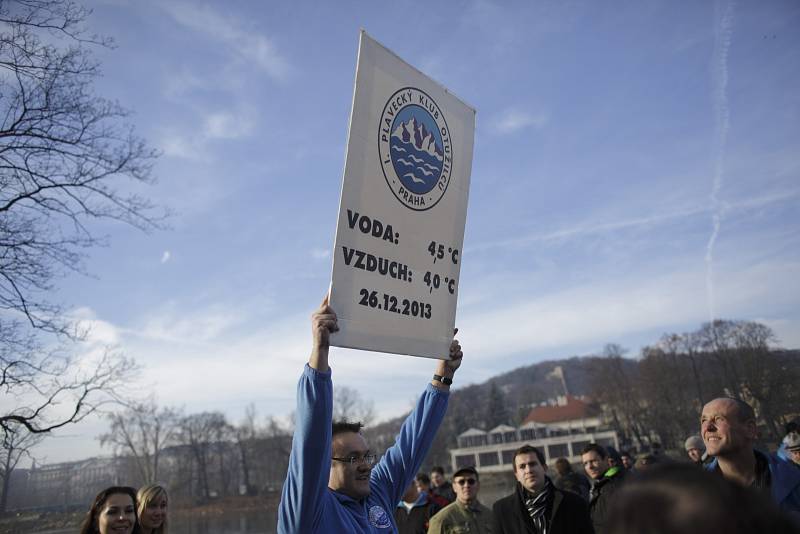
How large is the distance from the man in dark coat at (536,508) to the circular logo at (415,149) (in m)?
2.93

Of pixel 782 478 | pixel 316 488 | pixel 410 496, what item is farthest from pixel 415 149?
pixel 410 496

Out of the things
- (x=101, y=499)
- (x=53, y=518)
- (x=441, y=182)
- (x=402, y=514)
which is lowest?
(x=53, y=518)

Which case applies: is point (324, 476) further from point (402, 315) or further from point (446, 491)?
point (446, 491)

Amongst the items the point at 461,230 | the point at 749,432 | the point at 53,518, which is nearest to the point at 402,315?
the point at 461,230

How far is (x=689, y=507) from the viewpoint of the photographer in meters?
0.81

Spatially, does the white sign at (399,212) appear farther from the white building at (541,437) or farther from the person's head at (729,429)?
the white building at (541,437)

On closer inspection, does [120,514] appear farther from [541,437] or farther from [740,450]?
[541,437]

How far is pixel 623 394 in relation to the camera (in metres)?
73.9

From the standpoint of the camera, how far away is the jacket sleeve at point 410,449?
10.3ft

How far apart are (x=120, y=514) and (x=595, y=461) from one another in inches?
197

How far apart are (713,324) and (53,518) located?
63.3 metres

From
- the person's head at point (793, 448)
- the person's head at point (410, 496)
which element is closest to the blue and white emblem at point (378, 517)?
the person's head at point (793, 448)

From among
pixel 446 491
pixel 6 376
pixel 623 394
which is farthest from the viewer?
pixel 623 394

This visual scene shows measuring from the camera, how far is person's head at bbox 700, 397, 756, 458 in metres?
3.19
